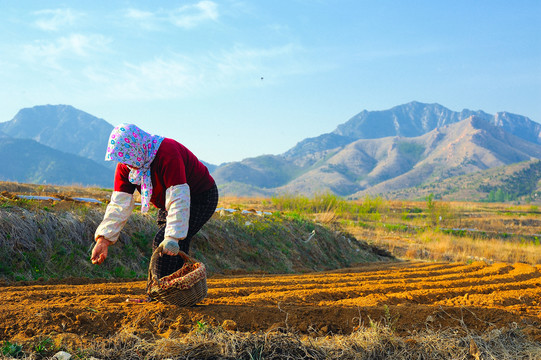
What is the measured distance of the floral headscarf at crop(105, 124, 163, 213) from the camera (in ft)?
11.4

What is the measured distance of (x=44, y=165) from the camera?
Answer: 152875mm

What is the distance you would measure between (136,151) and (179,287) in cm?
113

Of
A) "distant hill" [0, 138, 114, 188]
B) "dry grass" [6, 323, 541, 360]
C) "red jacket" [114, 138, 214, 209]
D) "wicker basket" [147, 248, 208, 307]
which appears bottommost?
"dry grass" [6, 323, 541, 360]

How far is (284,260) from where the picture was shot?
10.9m

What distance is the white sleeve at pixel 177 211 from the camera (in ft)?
11.3

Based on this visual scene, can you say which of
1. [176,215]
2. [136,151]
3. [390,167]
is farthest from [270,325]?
[390,167]

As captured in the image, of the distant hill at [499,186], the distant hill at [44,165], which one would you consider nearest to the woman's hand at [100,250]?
the distant hill at [499,186]

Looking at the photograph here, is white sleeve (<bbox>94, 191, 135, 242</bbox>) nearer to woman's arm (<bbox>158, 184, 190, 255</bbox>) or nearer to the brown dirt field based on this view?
woman's arm (<bbox>158, 184, 190, 255</bbox>)

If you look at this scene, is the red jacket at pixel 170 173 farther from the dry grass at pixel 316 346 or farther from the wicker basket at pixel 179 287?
the dry grass at pixel 316 346

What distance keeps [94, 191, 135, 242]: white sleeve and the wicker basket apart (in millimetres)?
387

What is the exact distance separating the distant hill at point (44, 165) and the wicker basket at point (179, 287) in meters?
151

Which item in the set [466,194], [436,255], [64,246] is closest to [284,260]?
[64,246]

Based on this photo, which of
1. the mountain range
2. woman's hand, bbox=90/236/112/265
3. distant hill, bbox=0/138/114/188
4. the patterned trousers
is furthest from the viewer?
distant hill, bbox=0/138/114/188

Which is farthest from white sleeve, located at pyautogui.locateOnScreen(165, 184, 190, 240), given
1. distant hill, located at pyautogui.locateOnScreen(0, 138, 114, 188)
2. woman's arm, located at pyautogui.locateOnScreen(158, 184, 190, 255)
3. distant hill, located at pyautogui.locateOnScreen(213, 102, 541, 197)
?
distant hill, located at pyautogui.locateOnScreen(0, 138, 114, 188)
